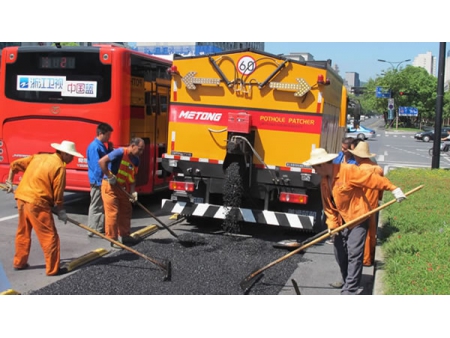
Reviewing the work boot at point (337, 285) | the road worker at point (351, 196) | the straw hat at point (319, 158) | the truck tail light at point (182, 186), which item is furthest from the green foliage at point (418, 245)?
the truck tail light at point (182, 186)

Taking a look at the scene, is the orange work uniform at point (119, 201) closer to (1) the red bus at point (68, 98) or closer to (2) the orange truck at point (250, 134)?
(2) the orange truck at point (250, 134)

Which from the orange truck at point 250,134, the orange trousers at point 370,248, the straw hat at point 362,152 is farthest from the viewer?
the orange truck at point 250,134

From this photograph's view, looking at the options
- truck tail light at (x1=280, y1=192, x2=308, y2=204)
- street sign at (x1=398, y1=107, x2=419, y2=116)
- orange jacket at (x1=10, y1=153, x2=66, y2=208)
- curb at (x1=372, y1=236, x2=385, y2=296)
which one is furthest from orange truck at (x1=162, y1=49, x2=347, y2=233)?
street sign at (x1=398, y1=107, x2=419, y2=116)

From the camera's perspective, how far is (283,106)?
800 centimetres

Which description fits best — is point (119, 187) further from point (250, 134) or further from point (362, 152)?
point (362, 152)

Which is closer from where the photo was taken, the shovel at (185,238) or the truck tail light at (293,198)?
the shovel at (185,238)

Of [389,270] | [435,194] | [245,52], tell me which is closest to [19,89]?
[245,52]

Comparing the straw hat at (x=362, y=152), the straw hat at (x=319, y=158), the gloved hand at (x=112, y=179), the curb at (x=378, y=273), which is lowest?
the curb at (x=378, y=273)

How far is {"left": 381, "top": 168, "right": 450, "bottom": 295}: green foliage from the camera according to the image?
5305 millimetres

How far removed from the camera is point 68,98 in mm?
9430

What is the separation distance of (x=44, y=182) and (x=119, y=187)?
1588mm

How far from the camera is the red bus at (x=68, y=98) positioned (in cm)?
921

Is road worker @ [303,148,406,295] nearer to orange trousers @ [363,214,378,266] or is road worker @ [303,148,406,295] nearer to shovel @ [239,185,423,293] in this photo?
shovel @ [239,185,423,293]

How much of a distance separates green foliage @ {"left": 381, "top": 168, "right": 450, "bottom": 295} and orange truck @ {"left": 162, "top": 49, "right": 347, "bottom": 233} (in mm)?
1424
